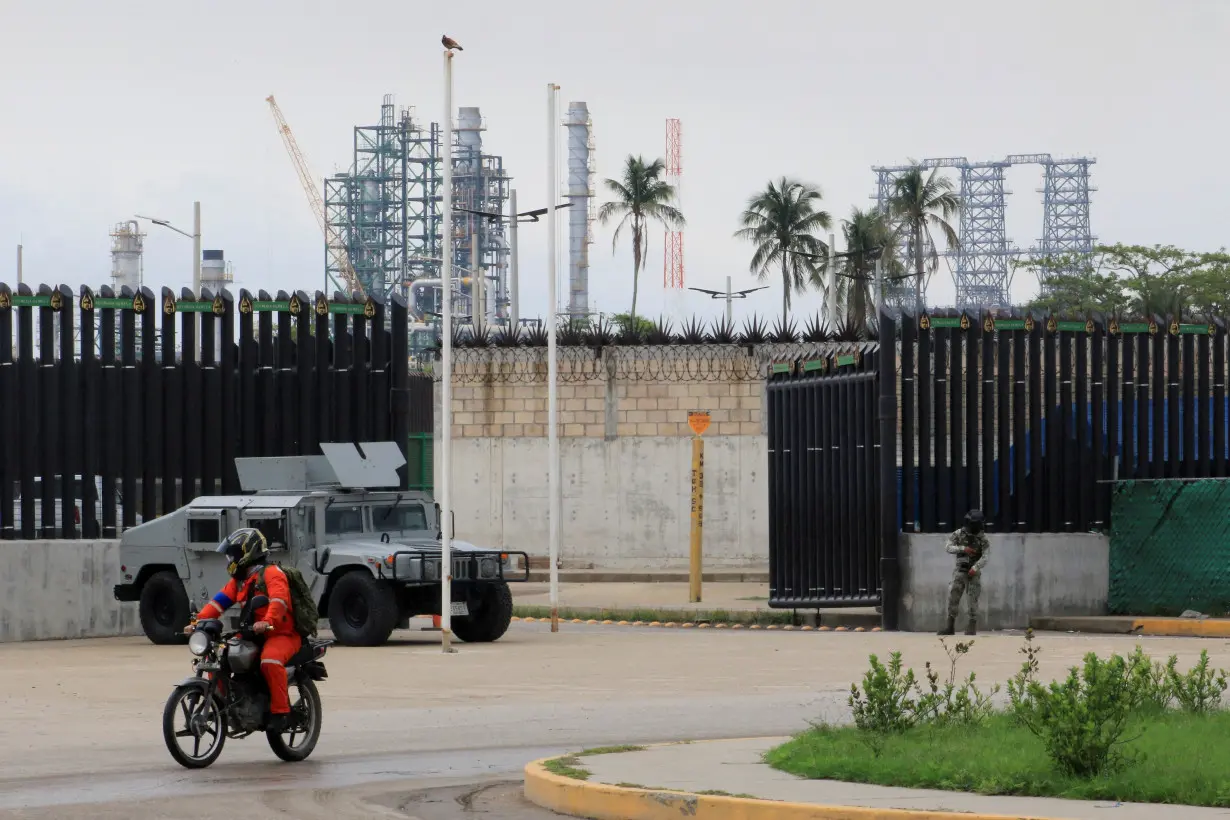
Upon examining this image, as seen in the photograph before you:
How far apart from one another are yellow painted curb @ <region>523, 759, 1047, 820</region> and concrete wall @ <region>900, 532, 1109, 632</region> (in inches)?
603

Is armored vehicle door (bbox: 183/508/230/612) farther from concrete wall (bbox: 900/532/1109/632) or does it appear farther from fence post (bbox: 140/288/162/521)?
concrete wall (bbox: 900/532/1109/632)

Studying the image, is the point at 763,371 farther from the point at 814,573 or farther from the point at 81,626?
the point at 81,626

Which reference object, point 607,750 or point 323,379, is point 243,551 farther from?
point 323,379

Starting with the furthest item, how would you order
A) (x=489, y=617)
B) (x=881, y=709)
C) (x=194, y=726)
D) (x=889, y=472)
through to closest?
(x=889, y=472), (x=489, y=617), (x=194, y=726), (x=881, y=709)

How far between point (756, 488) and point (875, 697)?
101ft

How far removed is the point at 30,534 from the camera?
26.0 meters

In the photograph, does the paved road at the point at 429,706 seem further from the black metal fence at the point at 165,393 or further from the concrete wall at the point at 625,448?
the concrete wall at the point at 625,448

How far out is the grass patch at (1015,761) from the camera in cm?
996

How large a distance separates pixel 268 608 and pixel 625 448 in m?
30.0

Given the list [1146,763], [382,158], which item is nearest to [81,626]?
[1146,763]

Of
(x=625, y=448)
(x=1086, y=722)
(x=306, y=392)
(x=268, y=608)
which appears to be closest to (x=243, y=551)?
(x=268, y=608)

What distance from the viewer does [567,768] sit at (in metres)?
11.6

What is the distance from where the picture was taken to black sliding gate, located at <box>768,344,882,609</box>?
27.0 m

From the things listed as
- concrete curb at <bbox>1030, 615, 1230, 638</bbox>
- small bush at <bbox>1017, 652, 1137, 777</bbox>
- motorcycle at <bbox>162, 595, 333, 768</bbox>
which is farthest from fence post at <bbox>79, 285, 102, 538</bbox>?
small bush at <bbox>1017, 652, 1137, 777</bbox>
